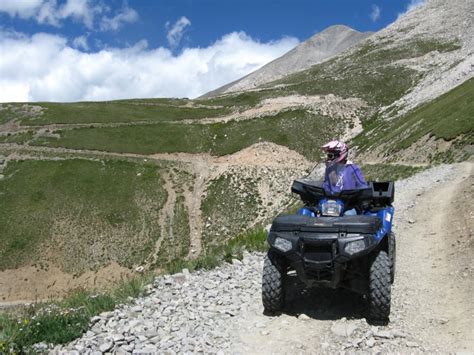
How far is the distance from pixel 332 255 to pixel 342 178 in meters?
2.02

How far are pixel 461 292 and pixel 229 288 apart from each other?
514cm

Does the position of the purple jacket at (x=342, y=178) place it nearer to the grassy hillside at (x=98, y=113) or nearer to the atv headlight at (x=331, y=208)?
the atv headlight at (x=331, y=208)

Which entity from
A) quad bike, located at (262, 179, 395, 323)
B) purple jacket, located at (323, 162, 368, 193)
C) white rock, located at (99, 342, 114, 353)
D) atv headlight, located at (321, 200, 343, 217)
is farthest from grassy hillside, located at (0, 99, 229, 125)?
white rock, located at (99, 342, 114, 353)

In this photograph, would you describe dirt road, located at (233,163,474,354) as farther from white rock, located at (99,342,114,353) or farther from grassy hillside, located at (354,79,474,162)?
grassy hillside, located at (354,79,474,162)

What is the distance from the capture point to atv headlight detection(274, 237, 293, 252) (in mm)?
8617

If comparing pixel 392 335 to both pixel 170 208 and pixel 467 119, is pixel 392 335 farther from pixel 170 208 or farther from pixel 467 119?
pixel 170 208

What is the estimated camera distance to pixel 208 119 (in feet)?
258

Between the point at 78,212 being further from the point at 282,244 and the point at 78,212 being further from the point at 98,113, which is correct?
the point at 282,244

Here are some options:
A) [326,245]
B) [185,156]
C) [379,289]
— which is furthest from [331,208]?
[185,156]

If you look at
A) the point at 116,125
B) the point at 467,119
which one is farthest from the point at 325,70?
the point at 467,119

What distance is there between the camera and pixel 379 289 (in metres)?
8.38

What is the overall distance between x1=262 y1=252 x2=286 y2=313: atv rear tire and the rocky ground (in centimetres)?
35

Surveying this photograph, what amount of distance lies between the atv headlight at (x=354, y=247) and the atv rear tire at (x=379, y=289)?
600 millimetres

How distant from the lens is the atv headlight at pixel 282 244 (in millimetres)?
8617
